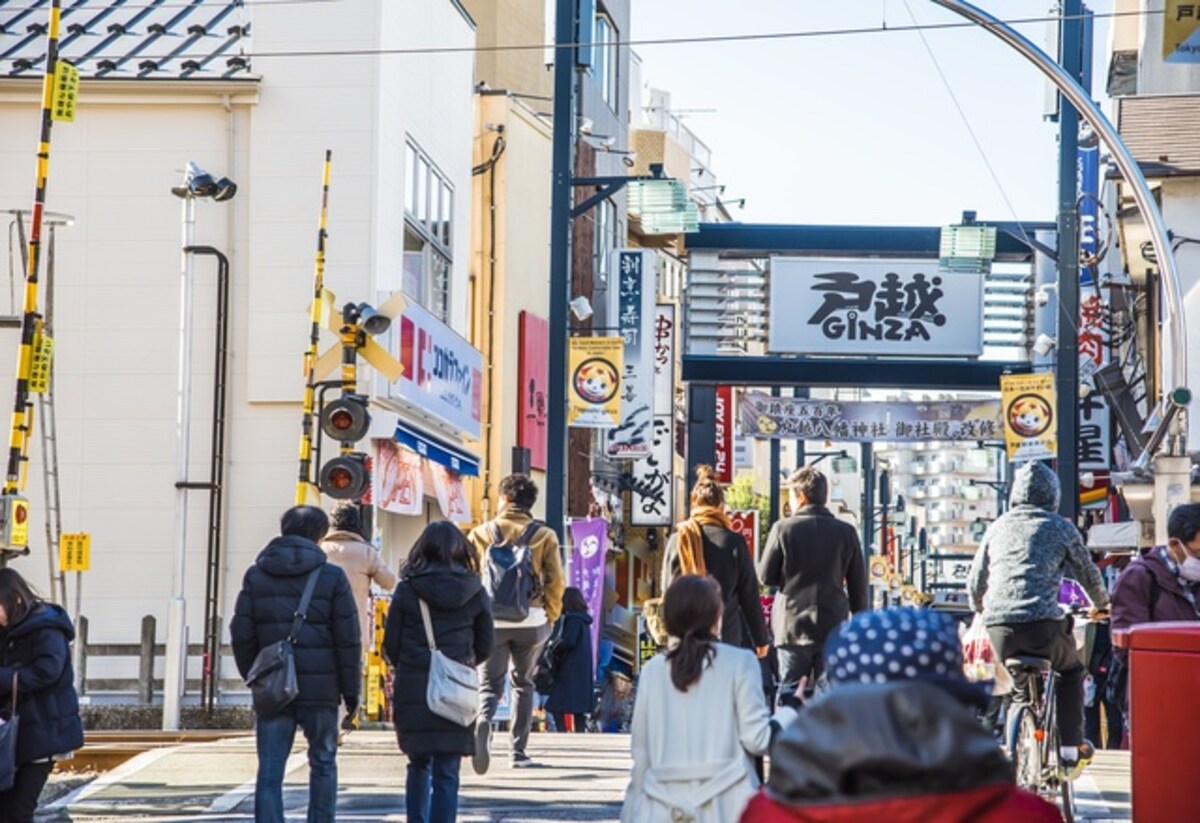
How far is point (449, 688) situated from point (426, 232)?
1932 centimetres

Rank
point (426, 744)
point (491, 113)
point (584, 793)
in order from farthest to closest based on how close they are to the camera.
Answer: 1. point (491, 113)
2. point (584, 793)
3. point (426, 744)

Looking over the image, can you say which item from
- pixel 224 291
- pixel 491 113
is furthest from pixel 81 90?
pixel 491 113

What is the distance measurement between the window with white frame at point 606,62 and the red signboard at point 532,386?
941 centimetres

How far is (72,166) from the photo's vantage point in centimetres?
2589

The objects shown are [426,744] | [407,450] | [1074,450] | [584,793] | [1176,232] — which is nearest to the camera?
[426,744]

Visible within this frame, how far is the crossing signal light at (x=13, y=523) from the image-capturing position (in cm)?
1300

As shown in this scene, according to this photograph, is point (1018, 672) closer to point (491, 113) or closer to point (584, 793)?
point (584, 793)

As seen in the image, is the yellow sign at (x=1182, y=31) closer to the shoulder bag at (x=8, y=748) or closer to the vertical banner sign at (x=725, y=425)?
the shoulder bag at (x=8, y=748)

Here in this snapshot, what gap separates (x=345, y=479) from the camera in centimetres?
1916

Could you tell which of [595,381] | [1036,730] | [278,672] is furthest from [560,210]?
[278,672]

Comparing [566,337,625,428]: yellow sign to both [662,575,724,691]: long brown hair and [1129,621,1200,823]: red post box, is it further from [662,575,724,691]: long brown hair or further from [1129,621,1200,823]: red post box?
[662,575,724,691]: long brown hair

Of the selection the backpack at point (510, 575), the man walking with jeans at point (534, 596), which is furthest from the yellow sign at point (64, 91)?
the backpack at point (510, 575)

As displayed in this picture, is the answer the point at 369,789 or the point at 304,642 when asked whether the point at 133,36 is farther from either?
the point at 304,642

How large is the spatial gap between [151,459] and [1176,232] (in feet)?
46.3
